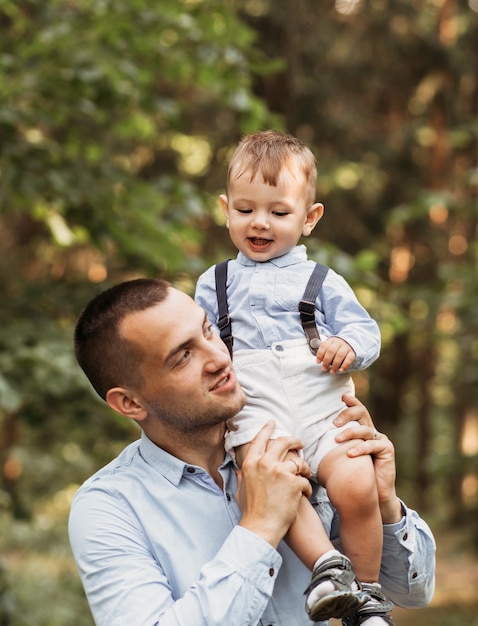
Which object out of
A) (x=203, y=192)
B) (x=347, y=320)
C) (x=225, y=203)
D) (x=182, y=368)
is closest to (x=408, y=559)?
(x=347, y=320)

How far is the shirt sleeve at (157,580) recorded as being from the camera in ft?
5.98

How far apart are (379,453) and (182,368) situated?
1.74 ft

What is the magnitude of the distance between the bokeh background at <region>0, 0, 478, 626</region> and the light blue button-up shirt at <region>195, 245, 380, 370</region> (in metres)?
1.30

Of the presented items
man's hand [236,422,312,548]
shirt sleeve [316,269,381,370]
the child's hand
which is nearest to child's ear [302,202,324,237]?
shirt sleeve [316,269,381,370]

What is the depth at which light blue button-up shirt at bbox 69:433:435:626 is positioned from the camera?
184 cm

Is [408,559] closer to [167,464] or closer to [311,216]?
[167,464]

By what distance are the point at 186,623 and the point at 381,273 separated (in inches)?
507

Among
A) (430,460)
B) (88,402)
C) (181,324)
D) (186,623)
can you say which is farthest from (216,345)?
(430,460)

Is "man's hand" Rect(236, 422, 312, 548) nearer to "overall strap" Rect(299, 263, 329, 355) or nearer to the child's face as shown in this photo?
"overall strap" Rect(299, 263, 329, 355)

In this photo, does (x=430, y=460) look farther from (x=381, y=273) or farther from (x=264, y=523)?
(x=264, y=523)

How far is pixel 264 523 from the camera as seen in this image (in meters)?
1.92

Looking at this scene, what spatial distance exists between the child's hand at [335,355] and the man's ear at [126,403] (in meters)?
0.46

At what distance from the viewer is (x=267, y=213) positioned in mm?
2248

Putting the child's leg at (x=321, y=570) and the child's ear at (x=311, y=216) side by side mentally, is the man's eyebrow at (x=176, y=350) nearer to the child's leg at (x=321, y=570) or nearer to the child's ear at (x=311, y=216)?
the child's leg at (x=321, y=570)
